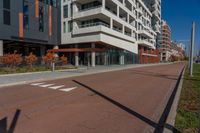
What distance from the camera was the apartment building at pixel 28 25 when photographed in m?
28.4

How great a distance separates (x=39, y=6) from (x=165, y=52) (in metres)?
101

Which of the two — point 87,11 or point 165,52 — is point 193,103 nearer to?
point 87,11

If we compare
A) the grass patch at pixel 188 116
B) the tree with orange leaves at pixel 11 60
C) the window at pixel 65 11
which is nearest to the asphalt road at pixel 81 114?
the grass patch at pixel 188 116

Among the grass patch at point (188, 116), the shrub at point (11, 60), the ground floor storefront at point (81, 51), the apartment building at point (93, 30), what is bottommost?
the grass patch at point (188, 116)

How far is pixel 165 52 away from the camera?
11906 cm

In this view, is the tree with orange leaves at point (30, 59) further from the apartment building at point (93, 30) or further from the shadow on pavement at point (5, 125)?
the shadow on pavement at point (5, 125)

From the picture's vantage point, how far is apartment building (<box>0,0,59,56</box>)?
2836cm

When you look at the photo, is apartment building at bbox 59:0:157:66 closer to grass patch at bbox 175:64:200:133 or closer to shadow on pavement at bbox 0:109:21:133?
grass patch at bbox 175:64:200:133

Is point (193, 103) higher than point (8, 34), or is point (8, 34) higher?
point (8, 34)

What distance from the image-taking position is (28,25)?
31656 millimetres

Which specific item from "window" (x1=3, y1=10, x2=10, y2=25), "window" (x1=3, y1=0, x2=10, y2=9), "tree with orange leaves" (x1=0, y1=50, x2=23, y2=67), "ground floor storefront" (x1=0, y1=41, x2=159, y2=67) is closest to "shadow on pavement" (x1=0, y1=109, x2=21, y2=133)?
"tree with orange leaves" (x1=0, y1=50, x2=23, y2=67)

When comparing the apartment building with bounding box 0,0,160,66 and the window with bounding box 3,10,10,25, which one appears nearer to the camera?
the window with bounding box 3,10,10,25

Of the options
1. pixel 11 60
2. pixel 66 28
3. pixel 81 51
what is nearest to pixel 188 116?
pixel 11 60

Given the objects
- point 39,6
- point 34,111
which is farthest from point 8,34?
point 34,111
